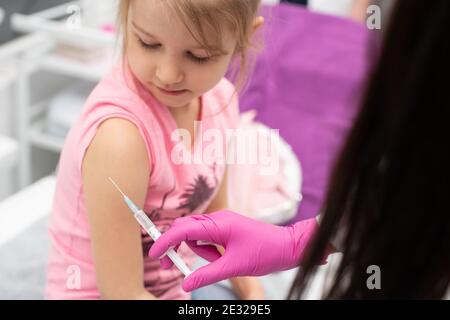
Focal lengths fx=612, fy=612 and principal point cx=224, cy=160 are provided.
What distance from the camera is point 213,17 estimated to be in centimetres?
83

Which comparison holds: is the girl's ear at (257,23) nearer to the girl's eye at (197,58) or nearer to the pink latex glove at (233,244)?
the girl's eye at (197,58)

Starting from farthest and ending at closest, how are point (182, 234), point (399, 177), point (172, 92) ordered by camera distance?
1. point (172, 92)
2. point (182, 234)
3. point (399, 177)

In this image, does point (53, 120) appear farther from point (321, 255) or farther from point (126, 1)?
point (321, 255)

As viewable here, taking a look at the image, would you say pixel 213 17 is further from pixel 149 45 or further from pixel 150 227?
pixel 150 227

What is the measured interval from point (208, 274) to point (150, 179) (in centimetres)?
20

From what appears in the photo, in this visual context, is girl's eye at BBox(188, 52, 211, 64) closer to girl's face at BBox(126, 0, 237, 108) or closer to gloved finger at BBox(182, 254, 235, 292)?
girl's face at BBox(126, 0, 237, 108)

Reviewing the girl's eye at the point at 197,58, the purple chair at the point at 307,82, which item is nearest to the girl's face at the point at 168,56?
the girl's eye at the point at 197,58

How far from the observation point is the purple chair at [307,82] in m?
2.00

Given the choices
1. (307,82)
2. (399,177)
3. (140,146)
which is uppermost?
(399,177)

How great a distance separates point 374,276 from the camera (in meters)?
0.62

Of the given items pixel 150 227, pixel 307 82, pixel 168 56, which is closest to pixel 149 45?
pixel 168 56

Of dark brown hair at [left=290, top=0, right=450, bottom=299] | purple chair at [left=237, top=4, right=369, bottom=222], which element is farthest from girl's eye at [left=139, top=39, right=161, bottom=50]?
purple chair at [left=237, top=4, right=369, bottom=222]

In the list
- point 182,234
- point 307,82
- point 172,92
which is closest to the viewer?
point 182,234
